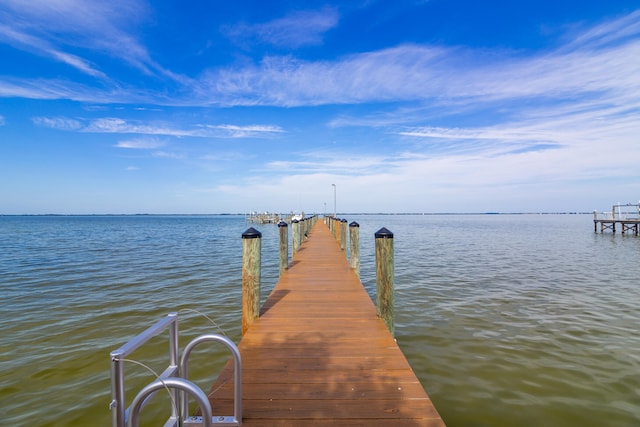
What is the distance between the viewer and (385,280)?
5.54 metres

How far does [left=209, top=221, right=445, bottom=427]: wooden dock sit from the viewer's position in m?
2.83

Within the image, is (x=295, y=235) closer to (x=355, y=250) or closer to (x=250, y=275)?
(x=355, y=250)

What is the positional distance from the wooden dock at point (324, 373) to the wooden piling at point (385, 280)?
0.19 meters

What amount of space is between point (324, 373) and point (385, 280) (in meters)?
2.31

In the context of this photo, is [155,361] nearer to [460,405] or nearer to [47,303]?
[460,405]

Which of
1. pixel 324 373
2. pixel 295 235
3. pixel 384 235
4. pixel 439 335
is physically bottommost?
pixel 439 335

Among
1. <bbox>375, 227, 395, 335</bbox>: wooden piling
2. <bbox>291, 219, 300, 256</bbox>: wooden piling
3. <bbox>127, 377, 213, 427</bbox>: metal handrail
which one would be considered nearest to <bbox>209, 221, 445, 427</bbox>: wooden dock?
<bbox>375, 227, 395, 335</bbox>: wooden piling

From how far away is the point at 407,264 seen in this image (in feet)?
53.9

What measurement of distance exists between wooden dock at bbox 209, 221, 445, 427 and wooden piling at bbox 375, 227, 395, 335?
0.19m

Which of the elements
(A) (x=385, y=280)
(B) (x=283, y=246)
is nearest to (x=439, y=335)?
(A) (x=385, y=280)

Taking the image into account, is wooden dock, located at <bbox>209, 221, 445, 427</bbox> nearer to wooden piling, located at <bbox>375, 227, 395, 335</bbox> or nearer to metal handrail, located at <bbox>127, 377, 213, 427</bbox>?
wooden piling, located at <bbox>375, 227, 395, 335</bbox>

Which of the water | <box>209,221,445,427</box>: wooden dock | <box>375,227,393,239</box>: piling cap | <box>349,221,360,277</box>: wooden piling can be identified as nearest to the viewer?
<box>209,221,445,427</box>: wooden dock

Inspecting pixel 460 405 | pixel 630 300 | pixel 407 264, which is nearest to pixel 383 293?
pixel 460 405

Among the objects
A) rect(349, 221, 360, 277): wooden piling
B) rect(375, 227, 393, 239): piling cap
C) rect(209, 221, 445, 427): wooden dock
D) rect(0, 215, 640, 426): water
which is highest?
rect(375, 227, 393, 239): piling cap
